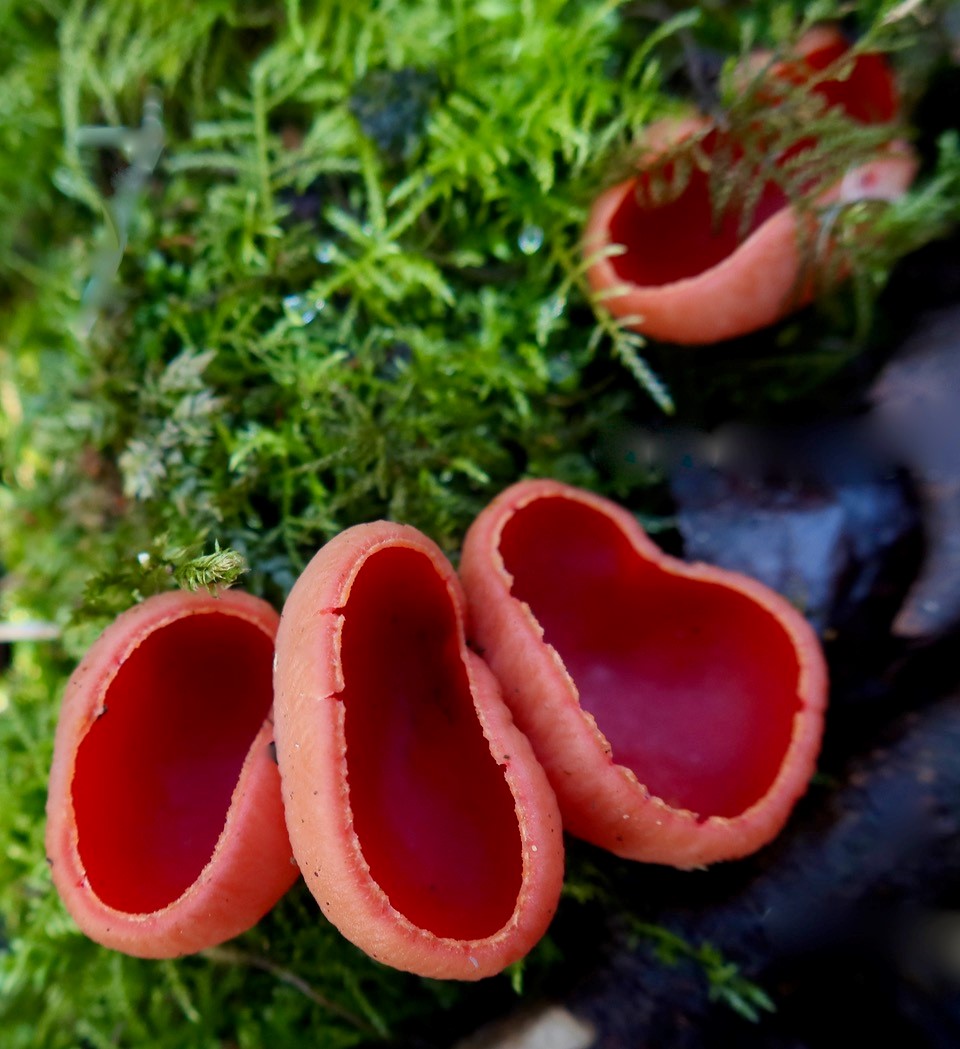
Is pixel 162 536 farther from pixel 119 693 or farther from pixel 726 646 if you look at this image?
pixel 726 646

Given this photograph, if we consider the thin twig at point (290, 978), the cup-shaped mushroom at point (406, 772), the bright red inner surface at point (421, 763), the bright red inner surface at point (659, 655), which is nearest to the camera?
the cup-shaped mushroom at point (406, 772)

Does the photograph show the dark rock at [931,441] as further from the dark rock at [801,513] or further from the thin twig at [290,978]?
the thin twig at [290,978]

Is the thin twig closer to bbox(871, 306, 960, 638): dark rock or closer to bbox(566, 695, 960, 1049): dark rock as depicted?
bbox(566, 695, 960, 1049): dark rock

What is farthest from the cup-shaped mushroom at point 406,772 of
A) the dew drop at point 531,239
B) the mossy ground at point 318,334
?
the dew drop at point 531,239

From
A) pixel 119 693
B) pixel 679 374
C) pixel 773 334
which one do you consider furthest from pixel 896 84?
pixel 119 693

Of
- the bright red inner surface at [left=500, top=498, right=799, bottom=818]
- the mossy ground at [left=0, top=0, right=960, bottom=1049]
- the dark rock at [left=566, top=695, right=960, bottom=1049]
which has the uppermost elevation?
the mossy ground at [left=0, top=0, right=960, bottom=1049]

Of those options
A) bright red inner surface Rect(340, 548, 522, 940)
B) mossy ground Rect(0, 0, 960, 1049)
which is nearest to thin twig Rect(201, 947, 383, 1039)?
mossy ground Rect(0, 0, 960, 1049)
